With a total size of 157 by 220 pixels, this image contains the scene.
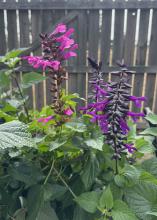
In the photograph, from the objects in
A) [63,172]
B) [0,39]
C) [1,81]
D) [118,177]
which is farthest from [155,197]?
[0,39]

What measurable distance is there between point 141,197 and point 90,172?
0.11 m

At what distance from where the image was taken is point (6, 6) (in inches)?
99.3

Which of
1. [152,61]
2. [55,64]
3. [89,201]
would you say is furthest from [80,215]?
[152,61]

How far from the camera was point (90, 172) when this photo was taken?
583 millimetres

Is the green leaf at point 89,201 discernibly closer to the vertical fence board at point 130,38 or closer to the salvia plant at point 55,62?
the salvia plant at point 55,62

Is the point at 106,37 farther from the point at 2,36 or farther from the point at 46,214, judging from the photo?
the point at 46,214

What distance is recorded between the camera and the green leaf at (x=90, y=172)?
1.90 feet

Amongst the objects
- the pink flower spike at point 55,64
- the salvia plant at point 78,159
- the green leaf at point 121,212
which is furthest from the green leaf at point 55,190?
the pink flower spike at point 55,64

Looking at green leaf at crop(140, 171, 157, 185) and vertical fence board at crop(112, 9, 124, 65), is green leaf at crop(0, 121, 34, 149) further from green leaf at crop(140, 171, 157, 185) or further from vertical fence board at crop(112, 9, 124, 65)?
vertical fence board at crop(112, 9, 124, 65)

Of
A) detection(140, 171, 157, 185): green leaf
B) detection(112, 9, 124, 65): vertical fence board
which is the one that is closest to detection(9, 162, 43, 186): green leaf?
detection(140, 171, 157, 185): green leaf

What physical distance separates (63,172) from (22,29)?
7.11ft

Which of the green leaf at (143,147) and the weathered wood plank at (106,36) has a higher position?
the weathered wood plank at (106,36)

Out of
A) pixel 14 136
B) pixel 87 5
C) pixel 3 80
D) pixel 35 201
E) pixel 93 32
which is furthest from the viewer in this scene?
pixel 93 32

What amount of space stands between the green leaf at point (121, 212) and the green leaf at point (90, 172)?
7 centimetres
